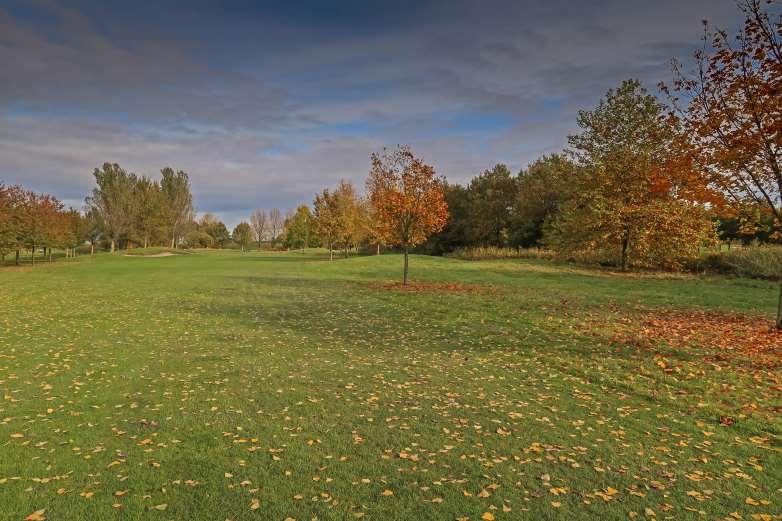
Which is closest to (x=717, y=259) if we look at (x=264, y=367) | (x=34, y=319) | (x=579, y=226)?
(x=579, y=226)

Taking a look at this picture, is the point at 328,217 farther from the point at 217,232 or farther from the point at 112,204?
the point at 217,232

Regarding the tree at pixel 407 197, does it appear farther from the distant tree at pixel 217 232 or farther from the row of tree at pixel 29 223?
the distant tree at pixel 217 232

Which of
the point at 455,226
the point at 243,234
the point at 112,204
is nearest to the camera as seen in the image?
the point at 455,226

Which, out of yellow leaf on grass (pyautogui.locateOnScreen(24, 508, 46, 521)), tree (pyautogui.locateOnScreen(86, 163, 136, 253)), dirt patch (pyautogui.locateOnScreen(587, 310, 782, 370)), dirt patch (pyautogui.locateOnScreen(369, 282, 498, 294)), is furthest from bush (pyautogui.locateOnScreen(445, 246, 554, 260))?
tree (pyautogui.locateOnScreen(86, 163, 136, 253))

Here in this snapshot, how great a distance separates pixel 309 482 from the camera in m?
5.18

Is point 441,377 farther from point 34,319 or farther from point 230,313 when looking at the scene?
point 34,319

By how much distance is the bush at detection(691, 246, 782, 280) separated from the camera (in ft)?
91.3

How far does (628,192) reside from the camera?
33062mm

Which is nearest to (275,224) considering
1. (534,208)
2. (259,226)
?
(259,226)

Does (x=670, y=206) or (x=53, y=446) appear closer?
(x=53, y=446)

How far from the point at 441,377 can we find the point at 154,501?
579cm

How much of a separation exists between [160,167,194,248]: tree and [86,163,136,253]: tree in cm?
1354

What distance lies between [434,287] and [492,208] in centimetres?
3694

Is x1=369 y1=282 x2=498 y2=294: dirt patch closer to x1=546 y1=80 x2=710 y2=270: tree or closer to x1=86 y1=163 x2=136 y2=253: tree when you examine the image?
x1=546 y1=80 x2=710 y2=270: tree
